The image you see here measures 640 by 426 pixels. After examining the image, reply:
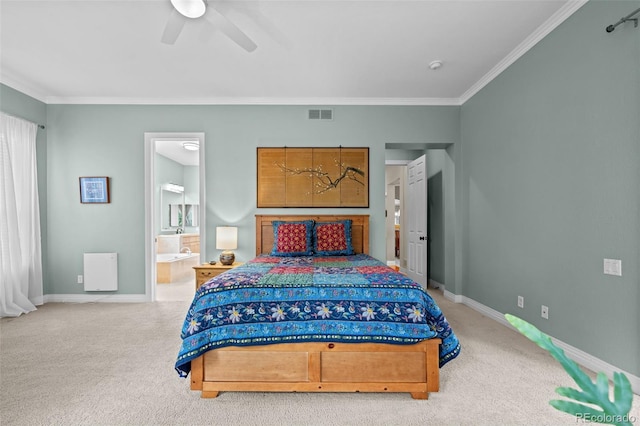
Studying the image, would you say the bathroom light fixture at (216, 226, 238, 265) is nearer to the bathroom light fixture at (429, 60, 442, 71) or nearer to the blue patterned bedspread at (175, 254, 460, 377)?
the blue patterned bedspread at (175, 254, 460, 377)

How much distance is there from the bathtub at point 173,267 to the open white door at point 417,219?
4.09 m

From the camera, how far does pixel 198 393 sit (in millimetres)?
2123

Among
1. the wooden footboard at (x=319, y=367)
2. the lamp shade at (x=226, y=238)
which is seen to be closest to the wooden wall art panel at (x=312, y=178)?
the lamp shade at (x=226, y=238)

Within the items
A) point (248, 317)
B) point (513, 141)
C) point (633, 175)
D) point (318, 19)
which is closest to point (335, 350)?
point (248, 317)

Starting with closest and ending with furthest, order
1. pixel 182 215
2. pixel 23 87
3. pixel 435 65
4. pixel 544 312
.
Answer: pixel 544 312
pixel 435 65
pixel 23 87
pixel 182 215

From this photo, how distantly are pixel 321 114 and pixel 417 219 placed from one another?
2222 mm

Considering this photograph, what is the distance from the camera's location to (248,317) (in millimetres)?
2039

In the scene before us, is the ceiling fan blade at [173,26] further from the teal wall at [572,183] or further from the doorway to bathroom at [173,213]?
the teal wall at [572,183]

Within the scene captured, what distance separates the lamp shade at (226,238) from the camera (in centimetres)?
405

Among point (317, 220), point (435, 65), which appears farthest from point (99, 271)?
point (435, 65)

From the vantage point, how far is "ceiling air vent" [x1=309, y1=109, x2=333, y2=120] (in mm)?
4441

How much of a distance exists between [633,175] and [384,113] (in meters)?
2.86

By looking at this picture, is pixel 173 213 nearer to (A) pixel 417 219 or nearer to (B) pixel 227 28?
(A) pixel 417 219

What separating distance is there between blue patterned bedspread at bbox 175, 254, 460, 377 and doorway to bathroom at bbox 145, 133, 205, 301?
2.46m
